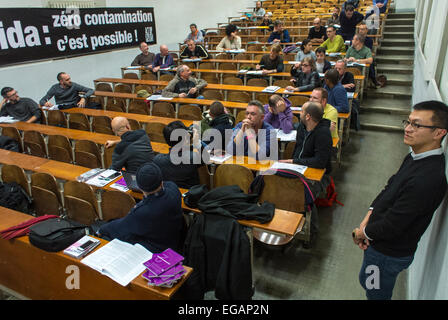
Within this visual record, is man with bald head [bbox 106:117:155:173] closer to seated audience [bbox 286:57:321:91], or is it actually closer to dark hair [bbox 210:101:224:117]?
dark hair [bbox 210:101:224:117]

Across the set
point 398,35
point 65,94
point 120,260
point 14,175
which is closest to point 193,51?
point 65,94

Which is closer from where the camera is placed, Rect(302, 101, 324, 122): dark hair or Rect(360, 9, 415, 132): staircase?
Rect(302, 101, 324, 122): dark hair

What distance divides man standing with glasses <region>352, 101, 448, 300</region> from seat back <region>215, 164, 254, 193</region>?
1326mm

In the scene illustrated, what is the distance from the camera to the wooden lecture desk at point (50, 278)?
190 centimetres

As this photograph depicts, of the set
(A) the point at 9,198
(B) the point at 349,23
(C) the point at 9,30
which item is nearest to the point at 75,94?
(C) the point at 9,30

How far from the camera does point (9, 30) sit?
6.45 metres

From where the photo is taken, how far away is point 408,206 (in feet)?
5.35

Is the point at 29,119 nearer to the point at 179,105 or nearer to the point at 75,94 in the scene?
the point at 75,94

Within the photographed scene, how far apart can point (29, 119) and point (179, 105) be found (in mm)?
2534

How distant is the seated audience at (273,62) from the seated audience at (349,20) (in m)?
2.32

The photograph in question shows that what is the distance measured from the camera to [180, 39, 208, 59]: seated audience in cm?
797

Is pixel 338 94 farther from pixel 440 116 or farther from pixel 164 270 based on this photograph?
pixel 164 270

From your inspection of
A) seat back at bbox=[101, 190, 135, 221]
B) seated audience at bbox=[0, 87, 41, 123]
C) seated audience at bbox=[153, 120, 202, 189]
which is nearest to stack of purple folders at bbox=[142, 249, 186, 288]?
seat back at bbox=[101, 190, 135, 221]

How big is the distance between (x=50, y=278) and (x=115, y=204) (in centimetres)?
74
